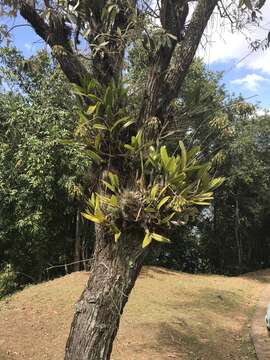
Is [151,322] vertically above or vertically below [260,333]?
above

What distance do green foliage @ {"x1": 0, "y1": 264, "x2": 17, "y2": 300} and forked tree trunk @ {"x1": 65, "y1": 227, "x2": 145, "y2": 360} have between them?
7502 mm

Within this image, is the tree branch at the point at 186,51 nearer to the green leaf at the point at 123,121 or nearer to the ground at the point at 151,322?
the green leaf at the point at 123,121

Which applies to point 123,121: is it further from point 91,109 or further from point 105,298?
point 105,298

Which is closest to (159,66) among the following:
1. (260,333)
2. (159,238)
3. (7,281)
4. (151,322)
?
(159,238)

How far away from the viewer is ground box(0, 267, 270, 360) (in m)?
6.89

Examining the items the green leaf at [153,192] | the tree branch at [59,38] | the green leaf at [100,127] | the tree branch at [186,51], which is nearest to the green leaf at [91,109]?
the green leaf at [100,127]

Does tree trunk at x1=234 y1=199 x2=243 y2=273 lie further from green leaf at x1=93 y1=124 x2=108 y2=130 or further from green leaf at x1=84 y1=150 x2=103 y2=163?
green leaf at x1=93 y1=124 x2=108 y2=130

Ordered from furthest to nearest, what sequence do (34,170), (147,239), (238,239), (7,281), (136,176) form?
(238,239) → (7,281) → (34,170) → (136,176) → (147,239)

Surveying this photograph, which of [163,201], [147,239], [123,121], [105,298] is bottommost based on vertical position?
[105,298]

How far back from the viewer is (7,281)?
11672 mm

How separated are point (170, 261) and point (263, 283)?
371cm

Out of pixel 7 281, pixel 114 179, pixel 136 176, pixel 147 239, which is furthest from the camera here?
pixel 7 281

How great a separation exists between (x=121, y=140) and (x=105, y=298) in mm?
1273

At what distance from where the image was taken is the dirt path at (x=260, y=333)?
7230mm
